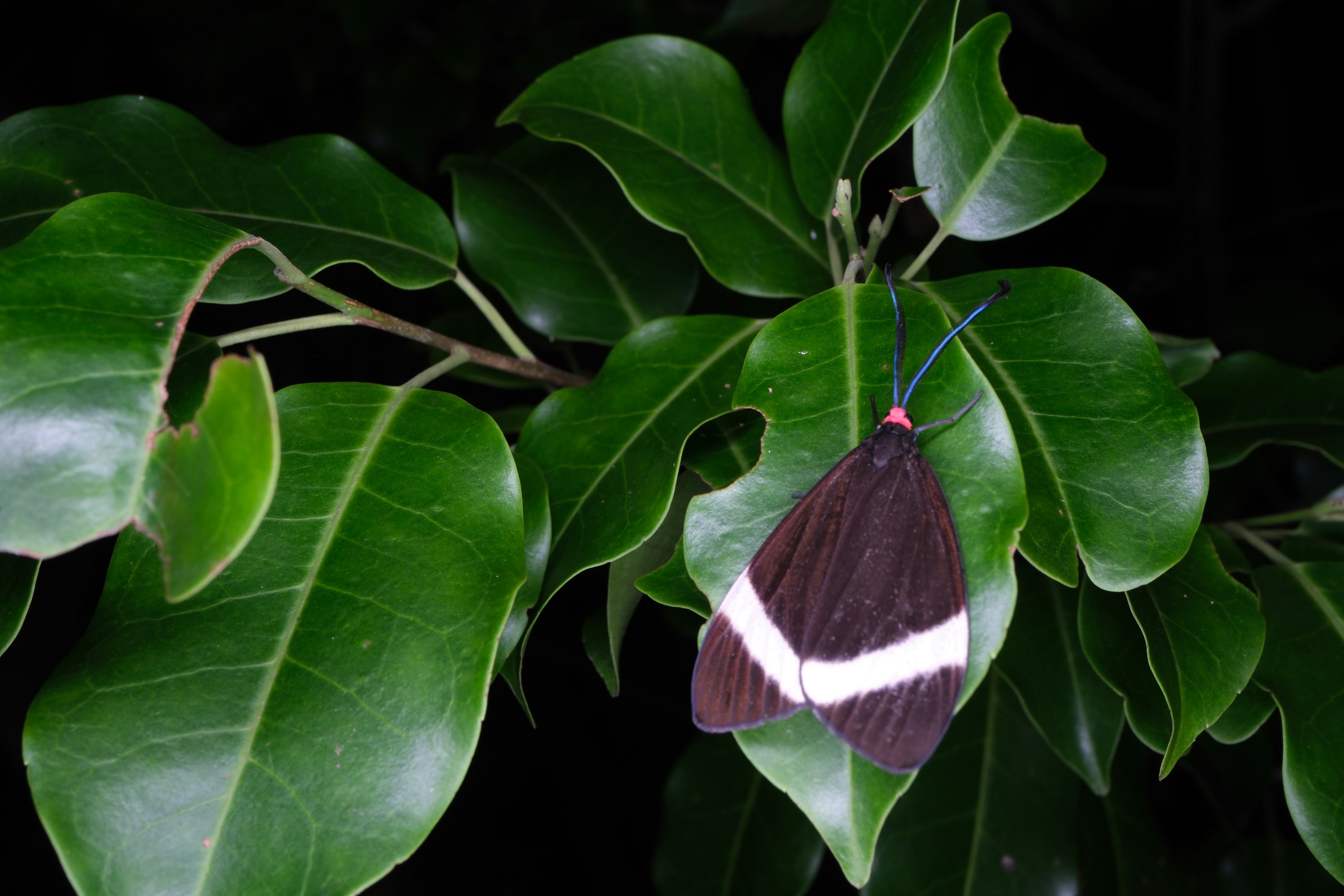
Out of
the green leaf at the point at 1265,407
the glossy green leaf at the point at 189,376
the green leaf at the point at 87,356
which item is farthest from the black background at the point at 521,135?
the green leaf at the point at 87,356

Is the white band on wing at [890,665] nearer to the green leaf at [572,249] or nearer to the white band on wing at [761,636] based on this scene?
the white band on wing at [761,636]

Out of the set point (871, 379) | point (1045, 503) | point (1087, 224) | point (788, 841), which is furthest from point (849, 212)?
point (1087, 224)

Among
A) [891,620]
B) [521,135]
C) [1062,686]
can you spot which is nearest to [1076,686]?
[1062,686]

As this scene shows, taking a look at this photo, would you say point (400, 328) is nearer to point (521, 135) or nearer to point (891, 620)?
point (891, 620)

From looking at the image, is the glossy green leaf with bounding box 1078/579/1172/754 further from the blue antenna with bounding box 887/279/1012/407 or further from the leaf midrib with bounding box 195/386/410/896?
the leaf midrib with bounding box 195/386/410/896

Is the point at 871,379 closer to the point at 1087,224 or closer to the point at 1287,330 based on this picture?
the point at 1287,330

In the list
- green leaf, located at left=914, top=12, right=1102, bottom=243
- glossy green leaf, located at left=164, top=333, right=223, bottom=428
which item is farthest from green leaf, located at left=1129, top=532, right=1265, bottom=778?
glossy green leaf, located at left=164, top=333, right=223, bottom=428
